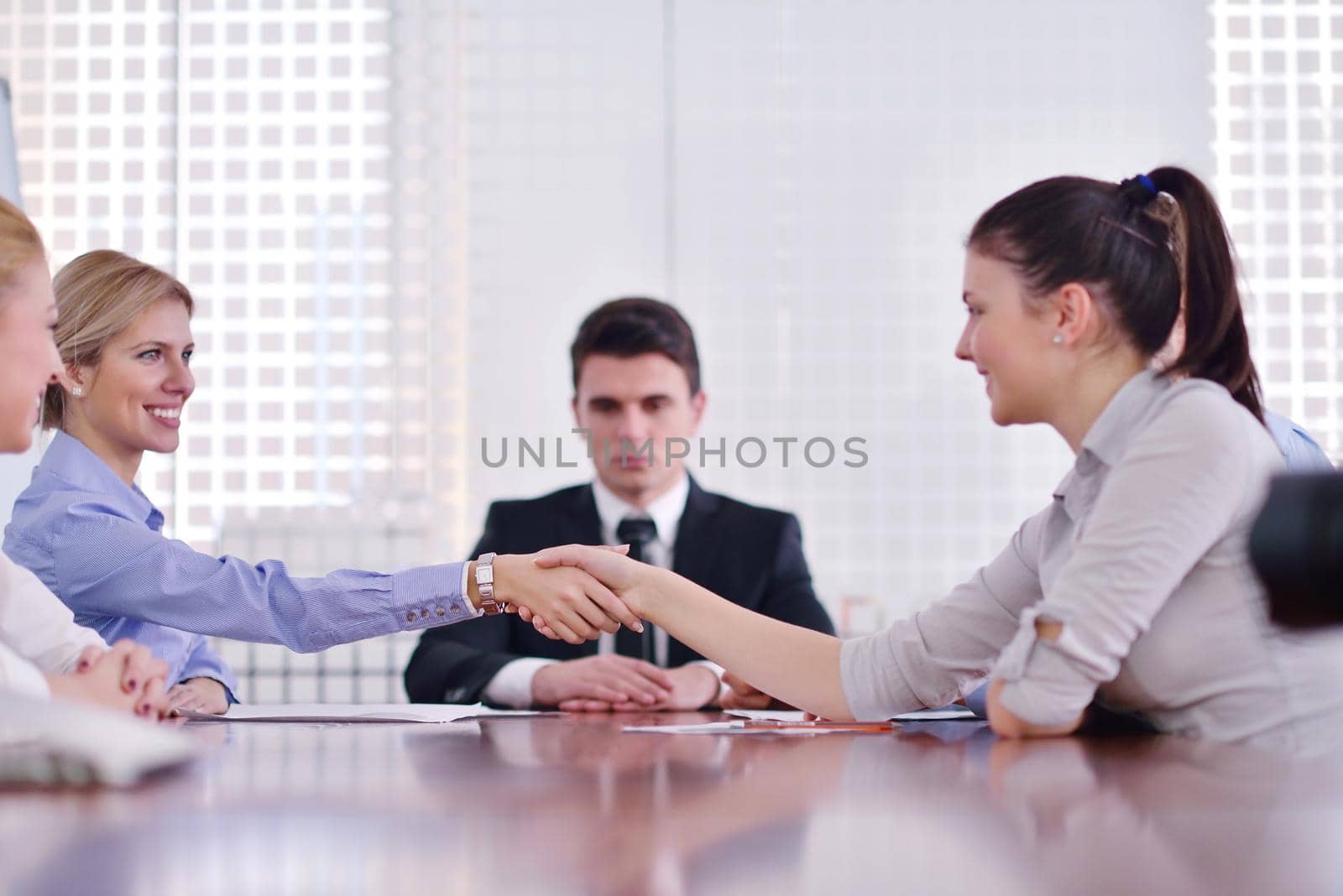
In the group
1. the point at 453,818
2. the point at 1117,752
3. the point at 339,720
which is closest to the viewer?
the point at 453,818

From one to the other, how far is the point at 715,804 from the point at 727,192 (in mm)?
3442

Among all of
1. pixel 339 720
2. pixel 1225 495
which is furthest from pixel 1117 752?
pixel 339 720

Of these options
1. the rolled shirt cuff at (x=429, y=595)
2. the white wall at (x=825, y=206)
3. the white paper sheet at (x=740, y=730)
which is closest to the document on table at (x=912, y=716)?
the white paper sheet at (x=740, y=730)

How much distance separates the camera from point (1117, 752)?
3.85 ft

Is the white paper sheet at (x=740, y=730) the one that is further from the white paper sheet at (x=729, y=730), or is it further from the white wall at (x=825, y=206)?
the white wall at (x=825, y=206)

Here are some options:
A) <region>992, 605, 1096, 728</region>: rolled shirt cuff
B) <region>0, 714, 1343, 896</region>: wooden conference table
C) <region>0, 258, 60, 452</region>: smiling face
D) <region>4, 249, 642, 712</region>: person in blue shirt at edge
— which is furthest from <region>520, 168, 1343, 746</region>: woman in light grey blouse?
<region>0, 258, 60, 452</region>: smiling face

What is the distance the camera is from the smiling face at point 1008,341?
1577 millimetres

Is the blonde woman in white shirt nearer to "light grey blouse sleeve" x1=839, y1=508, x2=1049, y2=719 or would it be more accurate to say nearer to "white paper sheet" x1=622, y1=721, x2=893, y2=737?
"white paper sheet" x1=622, y1=721, x2=893, y2=737

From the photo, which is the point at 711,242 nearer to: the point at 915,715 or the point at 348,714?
the point at 915,715

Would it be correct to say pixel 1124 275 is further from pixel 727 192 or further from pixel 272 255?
pixel 272 255

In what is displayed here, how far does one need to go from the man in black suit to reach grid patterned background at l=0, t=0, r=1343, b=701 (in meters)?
1.18

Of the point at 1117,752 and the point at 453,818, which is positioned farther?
the point at 1117,752

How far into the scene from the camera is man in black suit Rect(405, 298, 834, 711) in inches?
107

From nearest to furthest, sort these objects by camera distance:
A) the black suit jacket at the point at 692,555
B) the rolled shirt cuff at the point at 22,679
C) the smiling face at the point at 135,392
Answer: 1. the rolled shirt cuff at the point at 22,679
2. the smiling face at the point at 135,392
3. the black suit jacket at the point at 692,555
